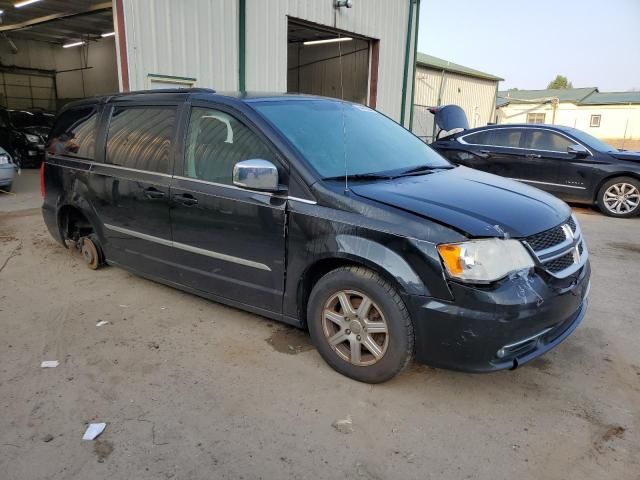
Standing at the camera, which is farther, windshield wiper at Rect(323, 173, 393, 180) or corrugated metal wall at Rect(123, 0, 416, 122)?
corrugated metal wall at Rect(123, 0, 416, 122)

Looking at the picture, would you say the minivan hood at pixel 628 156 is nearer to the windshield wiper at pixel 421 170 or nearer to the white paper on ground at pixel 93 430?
the windshield wiper at pixel 421 170

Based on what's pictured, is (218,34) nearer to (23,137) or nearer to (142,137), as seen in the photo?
(142,137)

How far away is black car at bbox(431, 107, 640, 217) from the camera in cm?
854

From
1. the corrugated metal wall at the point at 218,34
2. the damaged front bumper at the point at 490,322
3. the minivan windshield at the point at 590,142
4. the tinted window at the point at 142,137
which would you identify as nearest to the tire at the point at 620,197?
the minivan windshield at the point at 590,142

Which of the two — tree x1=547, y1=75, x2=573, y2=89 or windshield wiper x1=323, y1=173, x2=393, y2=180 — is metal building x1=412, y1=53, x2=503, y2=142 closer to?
windshield wiper x1=323, y1=173, x2=393, y2=180

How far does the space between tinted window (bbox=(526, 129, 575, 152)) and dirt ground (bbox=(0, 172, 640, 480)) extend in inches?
217

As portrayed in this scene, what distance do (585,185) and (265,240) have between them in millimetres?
7593

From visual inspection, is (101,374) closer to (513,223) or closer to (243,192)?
(243,192)

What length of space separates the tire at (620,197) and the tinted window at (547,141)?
1002 millimetres

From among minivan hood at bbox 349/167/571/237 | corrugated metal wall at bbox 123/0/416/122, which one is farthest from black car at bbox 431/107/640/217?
minivan hood at bbox 349/167/571/237

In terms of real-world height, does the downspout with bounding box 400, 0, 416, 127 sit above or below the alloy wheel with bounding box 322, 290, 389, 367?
above

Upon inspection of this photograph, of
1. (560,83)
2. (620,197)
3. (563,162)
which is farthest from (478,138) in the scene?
(560,83)

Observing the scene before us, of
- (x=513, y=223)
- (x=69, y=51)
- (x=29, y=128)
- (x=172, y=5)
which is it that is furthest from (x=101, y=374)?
(x=69, y=51)

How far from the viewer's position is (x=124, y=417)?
2691 mm
